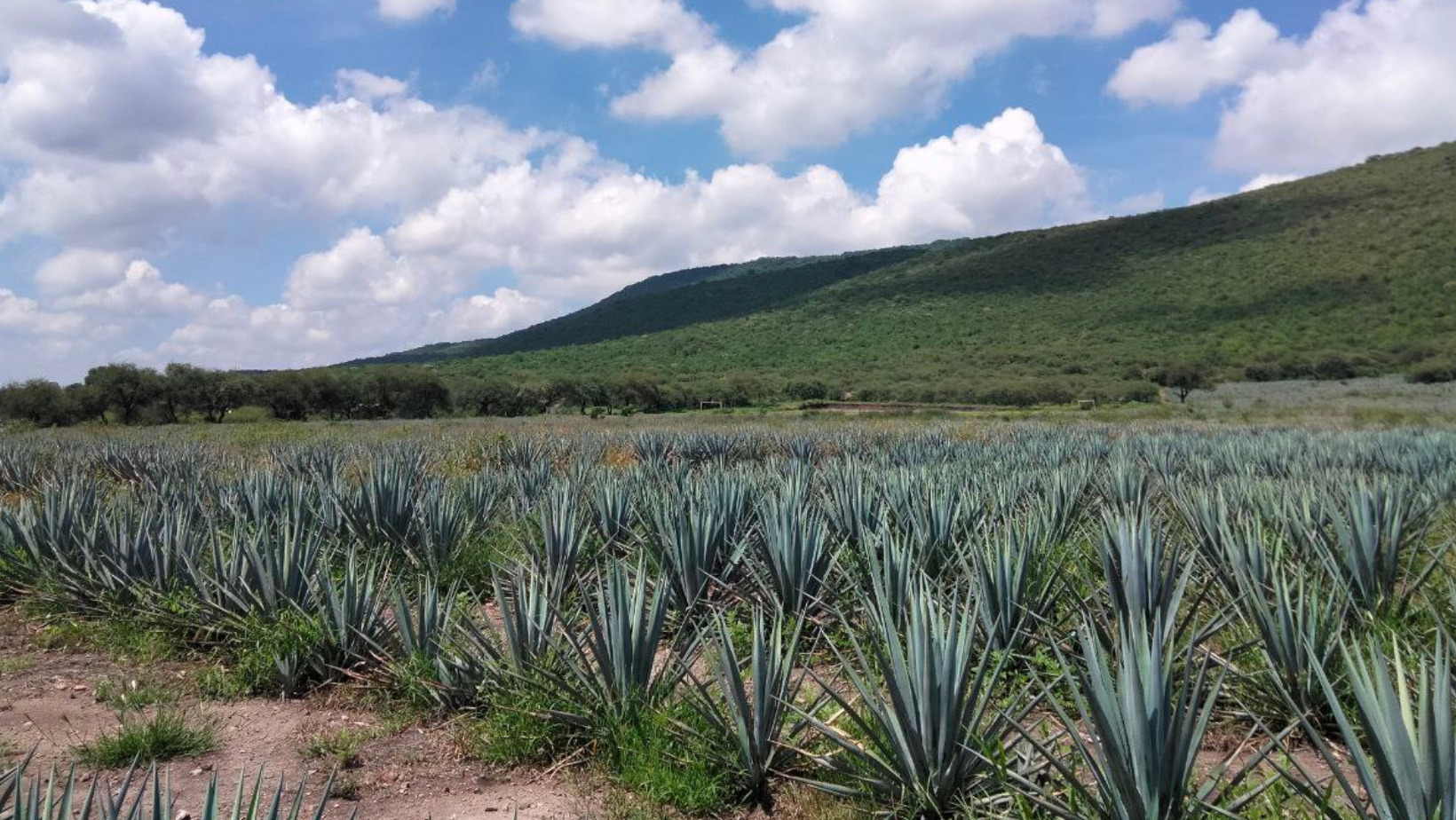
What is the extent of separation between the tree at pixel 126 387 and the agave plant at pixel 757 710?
45243mm

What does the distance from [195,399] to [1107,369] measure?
44.7 meters

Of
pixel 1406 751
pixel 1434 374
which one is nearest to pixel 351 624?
pixel 1406 751

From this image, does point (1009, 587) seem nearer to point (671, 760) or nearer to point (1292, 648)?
point (1292, 648)

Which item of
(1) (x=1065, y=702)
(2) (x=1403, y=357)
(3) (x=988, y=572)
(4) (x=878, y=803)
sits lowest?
(2) (x=1403, y=357)

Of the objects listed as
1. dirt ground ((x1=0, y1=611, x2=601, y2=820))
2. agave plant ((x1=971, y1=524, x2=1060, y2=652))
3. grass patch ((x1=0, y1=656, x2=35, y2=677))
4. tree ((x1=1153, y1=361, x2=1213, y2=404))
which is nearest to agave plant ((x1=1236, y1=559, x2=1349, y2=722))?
agave plant ((x1=971, y1=524, x2=1060, y2=652))

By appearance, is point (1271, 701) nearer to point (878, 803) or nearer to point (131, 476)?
point (878, 803)

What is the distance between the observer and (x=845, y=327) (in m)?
69.2

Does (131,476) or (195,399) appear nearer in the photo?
(131,476)

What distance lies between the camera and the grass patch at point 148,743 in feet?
10.9

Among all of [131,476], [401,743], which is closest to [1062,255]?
[131,476]

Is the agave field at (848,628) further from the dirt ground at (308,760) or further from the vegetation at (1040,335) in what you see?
the vegetation at (1040,335)

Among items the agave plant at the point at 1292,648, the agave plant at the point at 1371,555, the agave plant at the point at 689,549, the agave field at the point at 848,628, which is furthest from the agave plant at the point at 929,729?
the agave plant at the point at 1371,555

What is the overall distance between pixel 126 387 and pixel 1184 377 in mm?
47712

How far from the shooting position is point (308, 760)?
11.1ft
